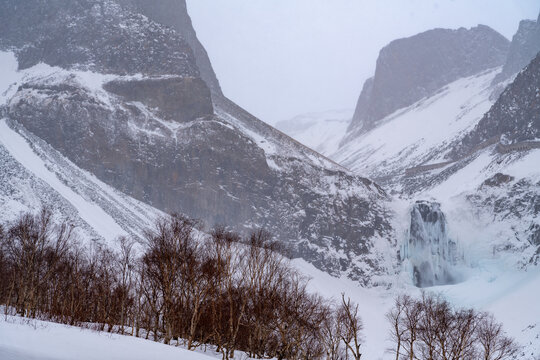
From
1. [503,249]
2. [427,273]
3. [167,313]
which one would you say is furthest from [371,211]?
[167,313]

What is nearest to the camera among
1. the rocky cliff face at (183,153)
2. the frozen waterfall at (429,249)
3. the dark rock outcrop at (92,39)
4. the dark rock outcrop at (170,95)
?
the frozen waterfall at (429,249)

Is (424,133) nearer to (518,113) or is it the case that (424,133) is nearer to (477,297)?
(518,113)

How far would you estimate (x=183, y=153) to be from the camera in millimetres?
78125

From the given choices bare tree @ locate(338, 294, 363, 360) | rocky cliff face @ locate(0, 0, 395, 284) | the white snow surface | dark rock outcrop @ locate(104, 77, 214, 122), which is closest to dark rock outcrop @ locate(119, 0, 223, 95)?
rocky cliff face @ locate(0, 0, 395, 284)

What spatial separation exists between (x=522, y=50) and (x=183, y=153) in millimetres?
158978

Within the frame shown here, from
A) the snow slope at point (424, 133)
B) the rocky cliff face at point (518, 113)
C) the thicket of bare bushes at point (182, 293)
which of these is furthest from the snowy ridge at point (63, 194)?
the snow slope at point (424, 133)

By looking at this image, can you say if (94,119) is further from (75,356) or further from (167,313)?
(75,356)

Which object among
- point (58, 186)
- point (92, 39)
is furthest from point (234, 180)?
point (92, 39)

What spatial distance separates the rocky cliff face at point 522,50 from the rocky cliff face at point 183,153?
122m

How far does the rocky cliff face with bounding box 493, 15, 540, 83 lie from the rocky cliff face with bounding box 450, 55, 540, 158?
75.0 meters

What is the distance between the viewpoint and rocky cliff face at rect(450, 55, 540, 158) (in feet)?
292

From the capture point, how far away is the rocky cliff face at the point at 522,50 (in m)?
167

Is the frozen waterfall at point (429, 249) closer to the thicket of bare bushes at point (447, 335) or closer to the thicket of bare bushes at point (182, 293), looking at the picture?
the thicket of bare bushes at point (447, 335)

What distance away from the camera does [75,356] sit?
10.9 meters
